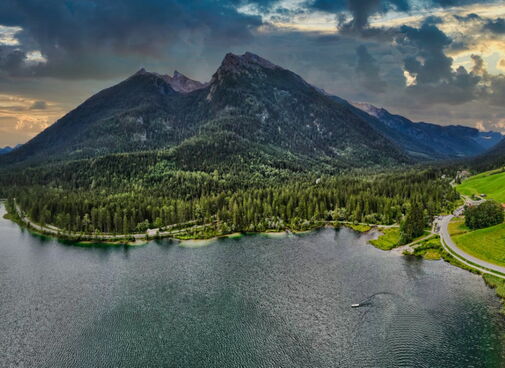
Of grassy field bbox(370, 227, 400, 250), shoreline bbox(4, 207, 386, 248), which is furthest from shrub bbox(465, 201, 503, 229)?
shoreline bbox(4, 207, 386, 248)

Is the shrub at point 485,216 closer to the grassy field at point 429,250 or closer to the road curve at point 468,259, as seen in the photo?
the road curve at point 468,259

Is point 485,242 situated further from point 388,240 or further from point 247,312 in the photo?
point 247,312

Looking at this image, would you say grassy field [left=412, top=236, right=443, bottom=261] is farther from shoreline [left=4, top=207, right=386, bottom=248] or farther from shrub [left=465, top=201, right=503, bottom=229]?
shoreline [left=4, top=207, right=386, bottom=248]

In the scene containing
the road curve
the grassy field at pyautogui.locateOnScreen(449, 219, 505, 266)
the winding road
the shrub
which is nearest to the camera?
the winding road

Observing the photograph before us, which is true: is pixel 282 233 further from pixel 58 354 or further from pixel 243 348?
pixel 58 354

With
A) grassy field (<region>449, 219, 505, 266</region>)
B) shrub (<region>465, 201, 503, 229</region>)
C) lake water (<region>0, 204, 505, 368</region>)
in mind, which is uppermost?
shrub (<region>465, 201, 503, 229</region>)

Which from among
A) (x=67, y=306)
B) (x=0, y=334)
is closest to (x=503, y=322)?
(x=67, y=306)
